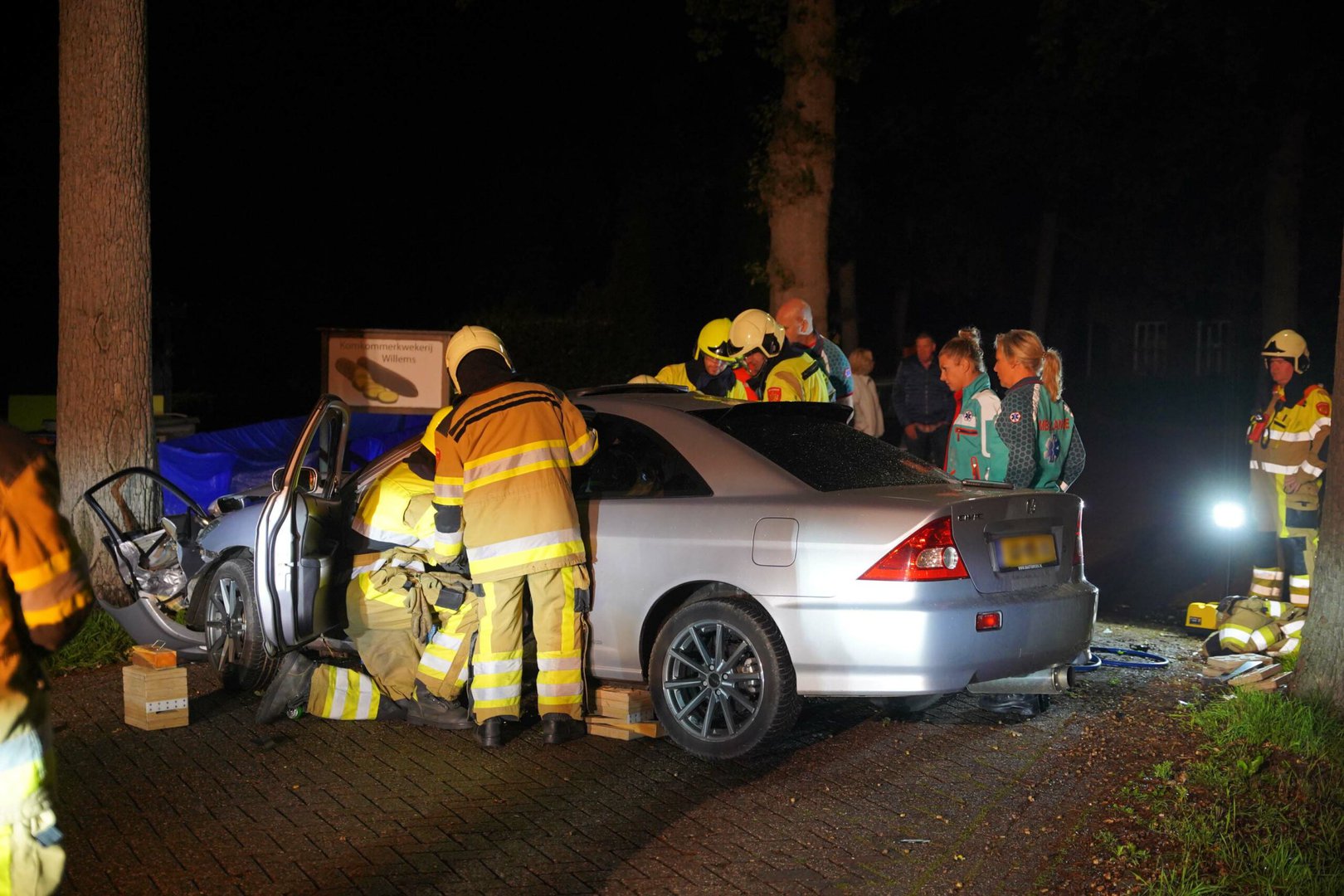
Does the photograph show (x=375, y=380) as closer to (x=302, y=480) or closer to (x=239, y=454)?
(x=239, y=454)

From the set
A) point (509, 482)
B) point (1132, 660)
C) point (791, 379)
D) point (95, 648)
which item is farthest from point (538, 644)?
point (1132, 660)

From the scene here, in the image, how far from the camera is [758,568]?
6020 millimetres

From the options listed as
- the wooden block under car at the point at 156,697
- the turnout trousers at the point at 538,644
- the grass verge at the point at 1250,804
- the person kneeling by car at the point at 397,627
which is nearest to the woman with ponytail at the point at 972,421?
the grass verge at the point at 1250,804

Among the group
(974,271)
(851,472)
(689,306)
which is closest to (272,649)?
(851,472)

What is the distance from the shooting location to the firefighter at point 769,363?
27.9 feet

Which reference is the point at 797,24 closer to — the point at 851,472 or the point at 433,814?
the point at 851,472

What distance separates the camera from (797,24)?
42.8 ft

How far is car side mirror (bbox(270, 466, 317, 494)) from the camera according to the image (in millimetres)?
6625

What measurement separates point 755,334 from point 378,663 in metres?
3.15

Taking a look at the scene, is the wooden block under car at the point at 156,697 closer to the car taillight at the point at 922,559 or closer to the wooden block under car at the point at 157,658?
the wooden block under car at the point at 157,658

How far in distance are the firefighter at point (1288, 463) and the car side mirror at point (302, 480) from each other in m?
5.80

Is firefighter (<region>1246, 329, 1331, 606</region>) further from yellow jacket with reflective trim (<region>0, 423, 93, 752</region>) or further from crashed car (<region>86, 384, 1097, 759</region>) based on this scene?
yellow jacket with reflective trim (<region>0, 423, 93, 752</region>)

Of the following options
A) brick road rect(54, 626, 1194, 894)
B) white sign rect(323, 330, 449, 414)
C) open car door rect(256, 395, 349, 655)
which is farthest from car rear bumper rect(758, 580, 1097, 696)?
white sign rect(323, 330, 449, 414)

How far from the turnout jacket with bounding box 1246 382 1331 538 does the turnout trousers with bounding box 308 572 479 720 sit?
5.51 metres
